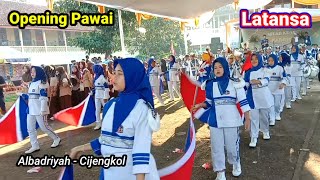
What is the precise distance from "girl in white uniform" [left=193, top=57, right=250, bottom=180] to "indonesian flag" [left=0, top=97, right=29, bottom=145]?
4252mm

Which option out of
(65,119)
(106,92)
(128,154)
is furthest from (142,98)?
(106,92)

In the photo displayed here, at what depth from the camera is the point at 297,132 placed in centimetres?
730

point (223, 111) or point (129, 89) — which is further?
point (223, 111)

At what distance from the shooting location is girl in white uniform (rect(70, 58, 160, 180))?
2.38 m

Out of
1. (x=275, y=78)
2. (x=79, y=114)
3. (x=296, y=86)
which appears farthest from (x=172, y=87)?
(x=79, y=114)

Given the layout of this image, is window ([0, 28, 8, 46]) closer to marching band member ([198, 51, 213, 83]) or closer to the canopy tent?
the canopy tent

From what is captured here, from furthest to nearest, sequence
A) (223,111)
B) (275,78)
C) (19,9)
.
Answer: (19,9)
(275,78)
(223,111)

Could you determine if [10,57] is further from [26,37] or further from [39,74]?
[39,74]

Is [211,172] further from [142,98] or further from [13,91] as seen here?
[13,91]

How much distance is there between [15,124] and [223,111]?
185 inches

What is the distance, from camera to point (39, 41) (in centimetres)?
2959

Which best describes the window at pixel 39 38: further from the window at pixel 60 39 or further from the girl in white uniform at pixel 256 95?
the girl in white uniform at pixel 256 95

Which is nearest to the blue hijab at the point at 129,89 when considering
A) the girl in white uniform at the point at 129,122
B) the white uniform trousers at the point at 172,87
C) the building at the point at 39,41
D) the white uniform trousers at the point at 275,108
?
the girl in white uniform at the point at 129,122

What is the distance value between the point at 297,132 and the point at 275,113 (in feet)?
4.39
